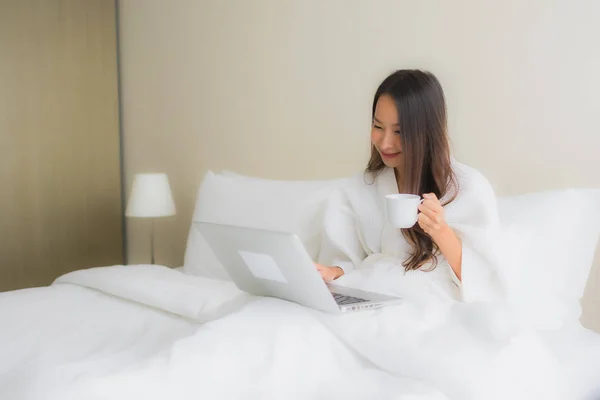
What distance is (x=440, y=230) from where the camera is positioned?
1598 millimetres

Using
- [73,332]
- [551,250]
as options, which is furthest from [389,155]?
[73,332]

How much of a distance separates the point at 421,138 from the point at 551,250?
18.7 inches

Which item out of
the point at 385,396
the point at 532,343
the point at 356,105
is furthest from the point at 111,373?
the point at 356,105

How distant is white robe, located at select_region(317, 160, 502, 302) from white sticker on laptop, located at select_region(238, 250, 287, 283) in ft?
0.98

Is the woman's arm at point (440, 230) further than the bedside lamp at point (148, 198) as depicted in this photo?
No

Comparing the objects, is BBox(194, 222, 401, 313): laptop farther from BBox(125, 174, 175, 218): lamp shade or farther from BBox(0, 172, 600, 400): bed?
BBox(125, 174, 175, 218): lamp shade

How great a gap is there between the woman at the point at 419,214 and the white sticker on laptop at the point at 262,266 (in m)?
0.30

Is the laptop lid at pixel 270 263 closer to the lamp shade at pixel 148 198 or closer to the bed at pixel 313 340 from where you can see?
the bed at pixel 313 340

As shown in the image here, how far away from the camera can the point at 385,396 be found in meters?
1.24

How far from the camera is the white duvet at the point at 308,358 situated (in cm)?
120

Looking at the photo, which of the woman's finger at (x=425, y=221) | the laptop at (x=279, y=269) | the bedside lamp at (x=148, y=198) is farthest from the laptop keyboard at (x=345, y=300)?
the bedside lamp at (x=148, y=198)

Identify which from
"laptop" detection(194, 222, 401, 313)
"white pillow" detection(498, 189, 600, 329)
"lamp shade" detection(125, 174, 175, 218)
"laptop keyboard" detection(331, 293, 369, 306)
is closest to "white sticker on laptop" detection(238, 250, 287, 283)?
"laptop" detection(194, 222, 401, 313)

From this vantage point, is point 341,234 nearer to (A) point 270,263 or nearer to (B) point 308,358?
(A) point 270,263

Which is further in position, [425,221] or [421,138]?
[421,138]
